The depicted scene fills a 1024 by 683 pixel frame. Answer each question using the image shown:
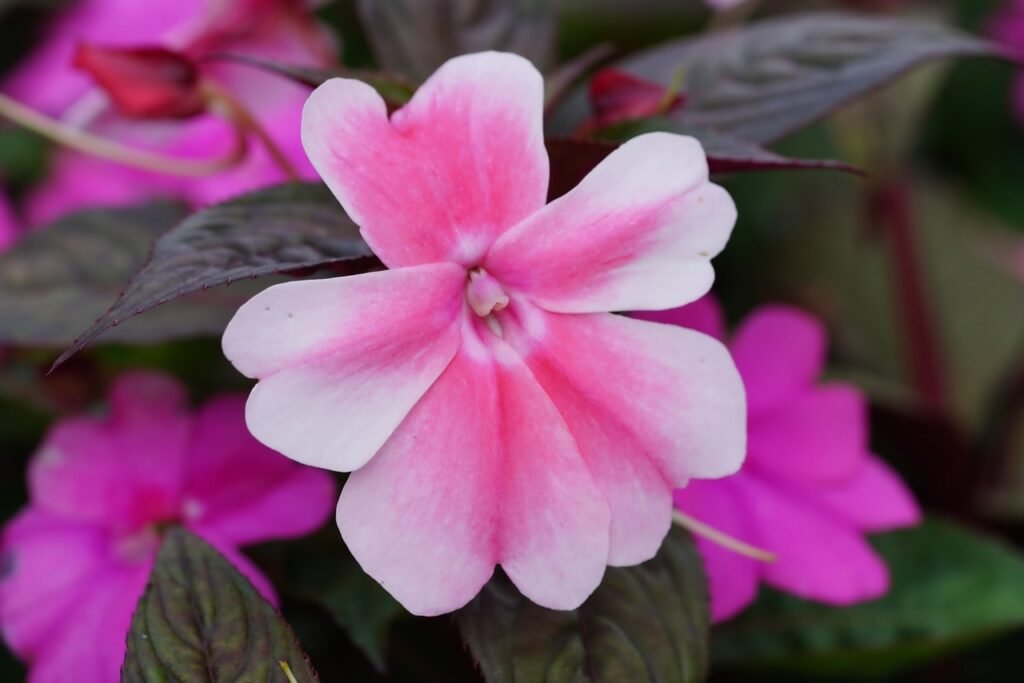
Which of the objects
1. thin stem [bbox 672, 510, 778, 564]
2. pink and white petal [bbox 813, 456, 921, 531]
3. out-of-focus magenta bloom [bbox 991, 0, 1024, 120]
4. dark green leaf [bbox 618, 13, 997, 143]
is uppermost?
dark green leaf [bbox 618, 13, 997, 143]

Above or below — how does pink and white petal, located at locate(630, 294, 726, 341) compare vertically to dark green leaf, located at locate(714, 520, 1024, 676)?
above

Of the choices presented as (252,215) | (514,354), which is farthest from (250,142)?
(514,354)

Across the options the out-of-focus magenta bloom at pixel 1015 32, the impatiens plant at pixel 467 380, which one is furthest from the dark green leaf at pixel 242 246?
the out-of-focus magenta bloom at pixel 1015 32

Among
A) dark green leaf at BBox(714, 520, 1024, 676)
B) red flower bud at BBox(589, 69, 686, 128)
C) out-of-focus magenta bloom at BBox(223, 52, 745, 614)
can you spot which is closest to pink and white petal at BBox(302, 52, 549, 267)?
out-of-focus magenta bloom at BBox(223, 52, 745, 614)

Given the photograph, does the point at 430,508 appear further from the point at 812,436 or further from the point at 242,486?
the point at 812,436

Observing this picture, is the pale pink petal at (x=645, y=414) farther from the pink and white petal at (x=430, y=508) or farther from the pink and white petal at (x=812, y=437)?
the pink and white petal at (x=812, y=437)

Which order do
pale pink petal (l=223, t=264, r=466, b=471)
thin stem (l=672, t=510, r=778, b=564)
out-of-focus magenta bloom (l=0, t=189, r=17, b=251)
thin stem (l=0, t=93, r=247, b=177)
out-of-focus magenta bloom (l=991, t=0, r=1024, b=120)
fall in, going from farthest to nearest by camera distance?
out-of-focus magenta bloom (l=991, t=0, r=1024, b=120)
out-of-focus magenta bloom (l=0, t=189, r=17, b=251)
thin stem (l=0, t=93, r=247, b=177)
thin stem (l=672, t=510, r=778, b=564)
pale pink petal (l=223, t=264, r=466, b=471)

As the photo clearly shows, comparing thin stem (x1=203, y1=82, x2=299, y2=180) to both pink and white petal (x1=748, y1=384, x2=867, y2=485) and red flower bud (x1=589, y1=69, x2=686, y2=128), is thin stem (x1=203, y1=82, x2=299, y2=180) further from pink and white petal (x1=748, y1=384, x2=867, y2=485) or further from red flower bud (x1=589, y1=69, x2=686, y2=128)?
pink and white petal (x1=748, y1=384, x2=867, y2=485)
